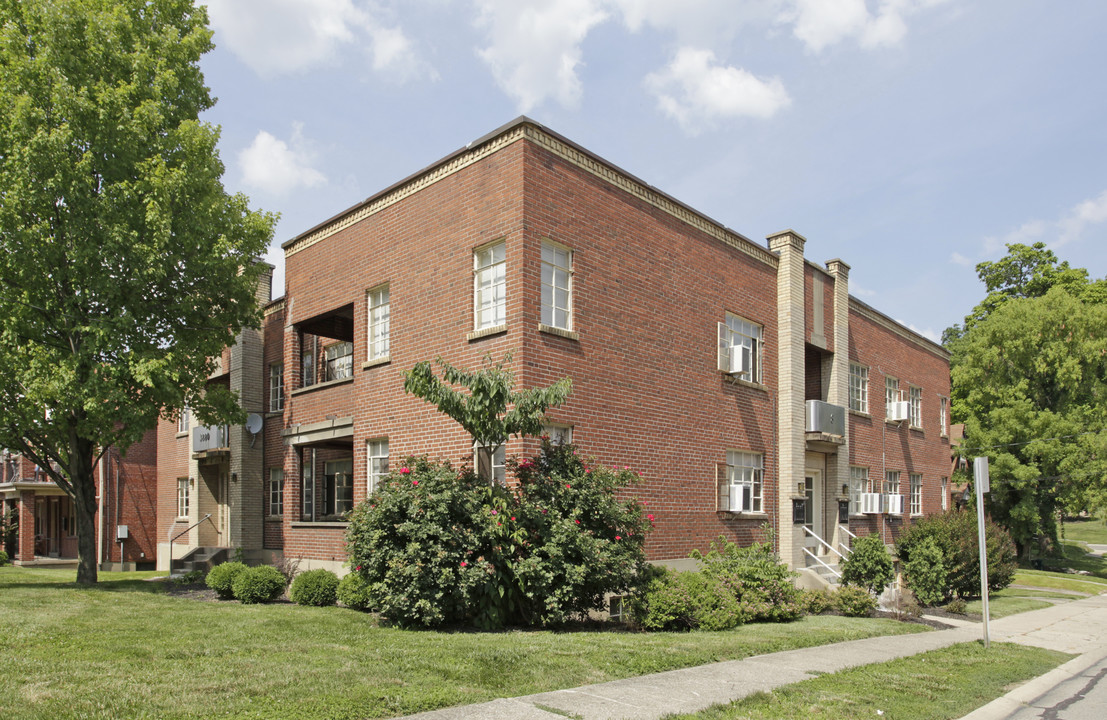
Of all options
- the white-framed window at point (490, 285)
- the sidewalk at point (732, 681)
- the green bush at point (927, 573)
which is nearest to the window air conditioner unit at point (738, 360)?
the green bush at point (927, 573)

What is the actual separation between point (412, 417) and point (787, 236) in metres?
10.9

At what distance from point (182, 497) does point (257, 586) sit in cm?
1308

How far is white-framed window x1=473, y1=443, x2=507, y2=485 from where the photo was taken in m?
11.8

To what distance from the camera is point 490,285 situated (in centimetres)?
1398

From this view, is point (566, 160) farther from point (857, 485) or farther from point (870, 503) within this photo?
point (870, 503)

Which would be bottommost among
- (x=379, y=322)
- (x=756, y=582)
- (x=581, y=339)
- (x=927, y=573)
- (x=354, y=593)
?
(x=927, y=573)

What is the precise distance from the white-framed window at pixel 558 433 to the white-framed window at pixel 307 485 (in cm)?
808

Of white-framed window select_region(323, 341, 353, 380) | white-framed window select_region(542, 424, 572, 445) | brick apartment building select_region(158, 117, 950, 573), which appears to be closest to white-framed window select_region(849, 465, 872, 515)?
brick apartment building select_region(158, 117, 950, 573)

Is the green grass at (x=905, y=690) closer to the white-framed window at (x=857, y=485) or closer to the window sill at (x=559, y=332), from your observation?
the window sill at (x=559, y=332)

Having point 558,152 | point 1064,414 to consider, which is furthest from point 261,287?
point 1064,414

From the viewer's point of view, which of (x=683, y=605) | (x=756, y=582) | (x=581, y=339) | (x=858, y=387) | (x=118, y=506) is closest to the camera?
(x=683, y=605)

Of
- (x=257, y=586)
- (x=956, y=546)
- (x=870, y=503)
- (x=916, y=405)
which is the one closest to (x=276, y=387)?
(x=257, y=586)

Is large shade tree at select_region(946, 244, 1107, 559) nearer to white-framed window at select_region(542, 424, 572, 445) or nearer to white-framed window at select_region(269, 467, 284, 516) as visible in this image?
white-framed window at select_region(542, 424, 572, 445)

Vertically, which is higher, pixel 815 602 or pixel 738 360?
pixel 738 360
